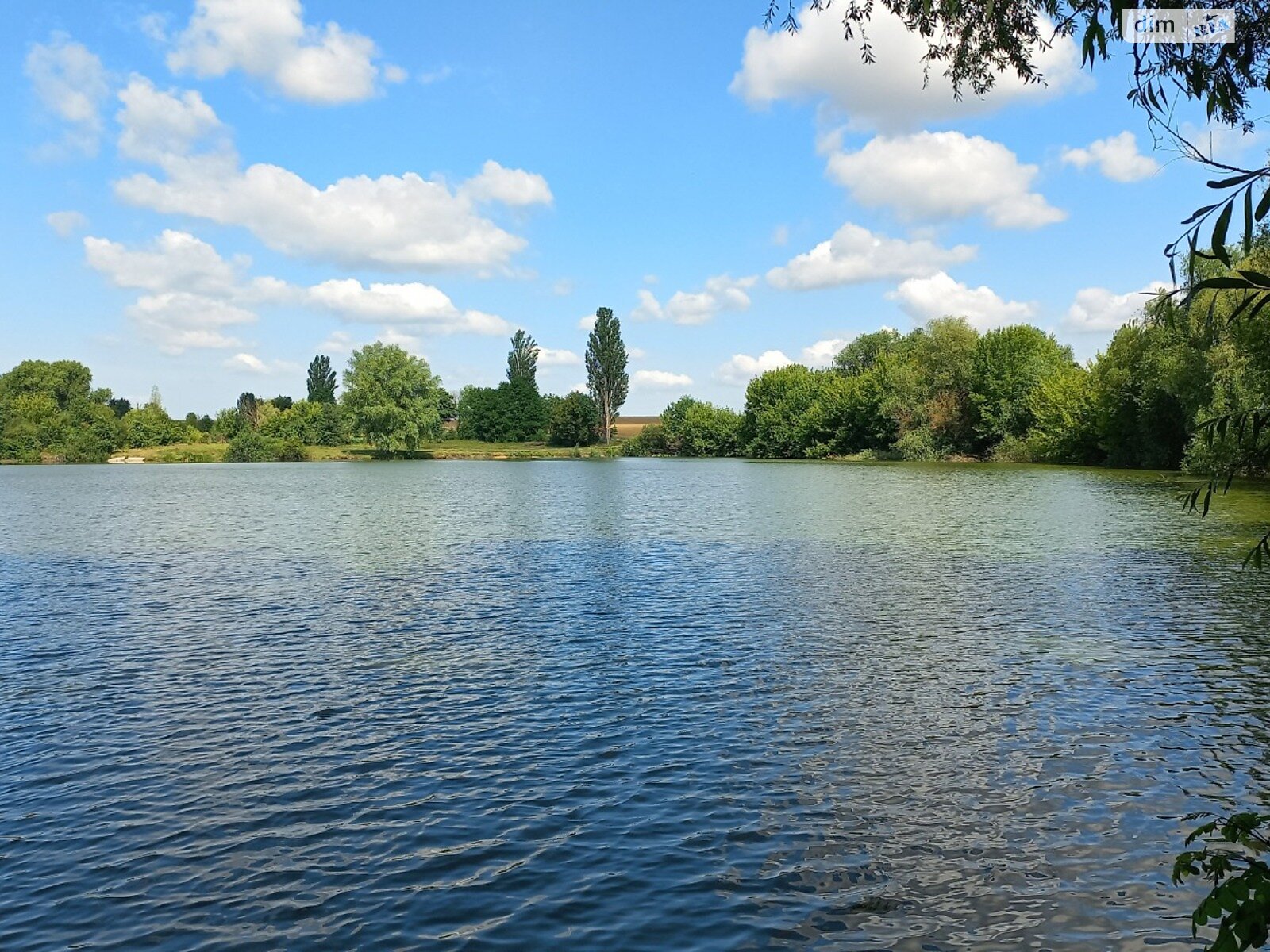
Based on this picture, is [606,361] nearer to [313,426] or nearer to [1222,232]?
[313,426]

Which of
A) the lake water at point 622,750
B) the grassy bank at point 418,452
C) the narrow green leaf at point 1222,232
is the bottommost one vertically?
the lake water at point 622,750

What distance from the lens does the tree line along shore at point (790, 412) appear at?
75.6 meters

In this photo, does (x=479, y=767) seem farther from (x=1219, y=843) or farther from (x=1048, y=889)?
(x=1219, y=843)

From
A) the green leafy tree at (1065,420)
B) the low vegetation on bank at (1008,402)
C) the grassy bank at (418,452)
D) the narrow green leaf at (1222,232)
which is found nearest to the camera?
the narrow green leaf at (1222,232)

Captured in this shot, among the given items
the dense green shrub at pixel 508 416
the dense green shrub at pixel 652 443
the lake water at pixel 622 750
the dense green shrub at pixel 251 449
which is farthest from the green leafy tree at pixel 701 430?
the lake water at pixel 622 750

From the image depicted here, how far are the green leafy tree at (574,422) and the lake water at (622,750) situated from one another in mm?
142323

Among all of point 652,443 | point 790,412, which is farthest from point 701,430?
point 790,412

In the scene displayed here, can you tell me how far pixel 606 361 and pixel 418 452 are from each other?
42.9 m

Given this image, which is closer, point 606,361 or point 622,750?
point 622,750

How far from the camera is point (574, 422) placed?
173 m

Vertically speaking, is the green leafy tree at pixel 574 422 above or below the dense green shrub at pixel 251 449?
above

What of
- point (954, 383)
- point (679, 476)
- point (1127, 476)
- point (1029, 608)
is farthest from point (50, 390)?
point (1029, 608)

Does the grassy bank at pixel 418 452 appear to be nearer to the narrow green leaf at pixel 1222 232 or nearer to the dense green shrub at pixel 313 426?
the dense green shrub at pixel 313 426

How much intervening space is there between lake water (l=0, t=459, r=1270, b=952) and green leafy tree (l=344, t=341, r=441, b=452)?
102m
